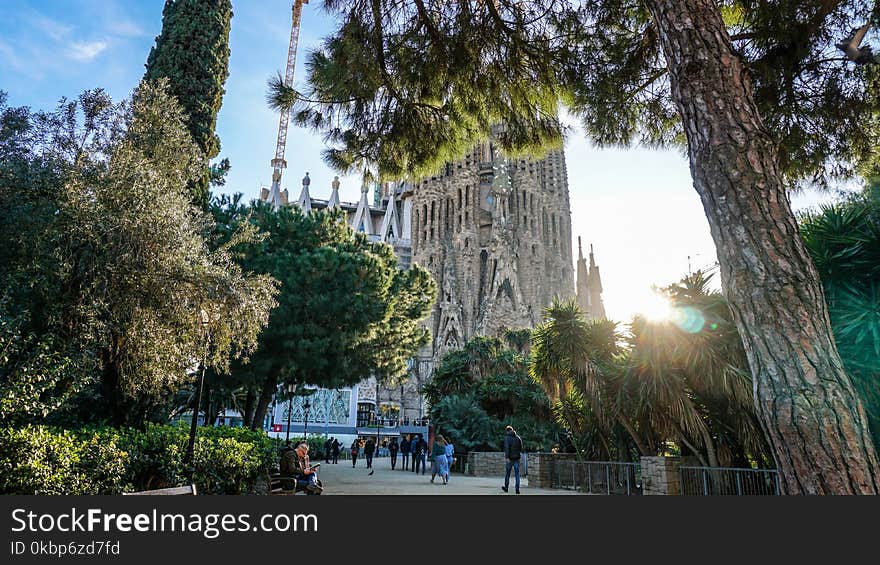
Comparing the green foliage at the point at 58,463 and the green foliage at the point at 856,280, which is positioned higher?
the green foliage at the point at 856,280

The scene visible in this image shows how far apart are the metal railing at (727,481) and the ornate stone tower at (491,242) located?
34.1 meters

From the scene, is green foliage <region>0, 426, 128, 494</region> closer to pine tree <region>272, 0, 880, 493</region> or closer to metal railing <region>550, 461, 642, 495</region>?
pine tree <region>272, 0, 880, 493</region>

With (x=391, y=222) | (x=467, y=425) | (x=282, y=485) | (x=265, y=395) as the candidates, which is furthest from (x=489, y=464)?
(x=391, y=222)

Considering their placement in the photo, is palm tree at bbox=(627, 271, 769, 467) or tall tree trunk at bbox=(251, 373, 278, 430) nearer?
palm tree at bbox=(627, 271, 769, 467)

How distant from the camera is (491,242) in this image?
157ft

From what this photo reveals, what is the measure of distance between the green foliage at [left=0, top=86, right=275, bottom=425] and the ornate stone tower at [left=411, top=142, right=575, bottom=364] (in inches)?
1457

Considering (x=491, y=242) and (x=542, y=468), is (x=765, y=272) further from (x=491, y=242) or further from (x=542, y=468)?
(x=491, y=242)

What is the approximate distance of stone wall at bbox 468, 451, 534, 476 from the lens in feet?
58.6

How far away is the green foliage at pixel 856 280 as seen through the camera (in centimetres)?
702

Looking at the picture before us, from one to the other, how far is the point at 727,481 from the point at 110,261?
31.7ft

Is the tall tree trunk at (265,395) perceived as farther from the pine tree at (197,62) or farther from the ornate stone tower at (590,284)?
the ornate stone tower at (590,284)

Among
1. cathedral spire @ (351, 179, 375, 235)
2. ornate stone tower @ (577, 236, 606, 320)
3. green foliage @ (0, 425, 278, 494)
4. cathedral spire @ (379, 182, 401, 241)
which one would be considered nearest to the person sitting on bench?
green foliage @ (0, 425, 278, 494)

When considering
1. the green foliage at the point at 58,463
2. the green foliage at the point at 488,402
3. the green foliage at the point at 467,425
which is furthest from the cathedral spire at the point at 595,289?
the green foliage at the point at 58,463

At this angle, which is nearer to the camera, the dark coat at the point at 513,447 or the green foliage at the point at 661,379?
the green foliage at the point at 661,379
